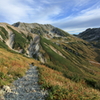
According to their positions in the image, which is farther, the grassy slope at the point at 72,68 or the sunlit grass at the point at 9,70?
the grassy slope at the point at 72,68

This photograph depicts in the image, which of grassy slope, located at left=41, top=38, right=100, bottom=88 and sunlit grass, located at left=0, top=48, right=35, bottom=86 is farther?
grassy slope, located at left=41, top=38, right=100, bottom=88

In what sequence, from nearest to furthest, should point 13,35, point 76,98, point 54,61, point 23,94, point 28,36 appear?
point 76,98 < point 23,94 < point 54,61 < point 13,35 < point 28,36

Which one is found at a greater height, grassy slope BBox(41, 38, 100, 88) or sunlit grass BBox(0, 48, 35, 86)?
sunlit grass BBox(0, 48, 35, 86)

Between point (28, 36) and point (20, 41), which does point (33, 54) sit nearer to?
point (20, 41)

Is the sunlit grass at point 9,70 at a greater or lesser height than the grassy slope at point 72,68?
greater

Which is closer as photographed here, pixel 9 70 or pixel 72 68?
pixel 9 70

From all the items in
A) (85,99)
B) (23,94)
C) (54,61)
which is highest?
(85,99)

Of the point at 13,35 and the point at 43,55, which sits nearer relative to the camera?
the point at 43,55

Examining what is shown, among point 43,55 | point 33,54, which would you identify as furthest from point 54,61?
point 33,54

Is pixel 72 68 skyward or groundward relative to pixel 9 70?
groundward

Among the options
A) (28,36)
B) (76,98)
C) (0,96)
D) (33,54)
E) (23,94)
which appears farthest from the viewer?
(28,36)

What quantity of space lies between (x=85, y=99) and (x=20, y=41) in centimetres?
8847

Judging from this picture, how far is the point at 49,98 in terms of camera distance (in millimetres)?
6750

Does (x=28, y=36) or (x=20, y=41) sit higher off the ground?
(x=28, y=36)
